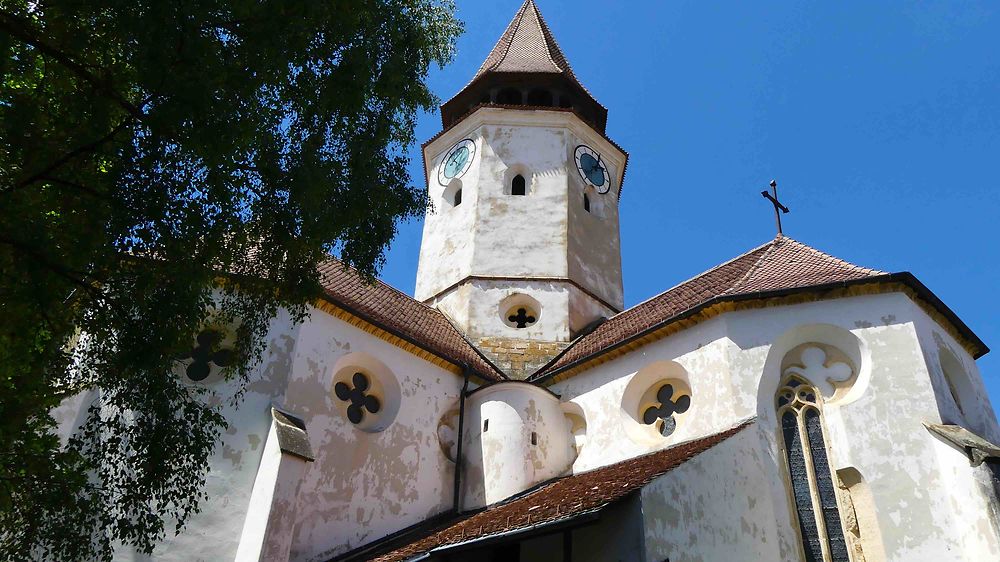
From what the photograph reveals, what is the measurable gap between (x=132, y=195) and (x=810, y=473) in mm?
9233

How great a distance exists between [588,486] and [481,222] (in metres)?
9.45

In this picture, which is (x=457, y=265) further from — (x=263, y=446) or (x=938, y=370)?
(x=938, y=370)

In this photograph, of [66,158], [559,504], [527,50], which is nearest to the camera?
[66,158]

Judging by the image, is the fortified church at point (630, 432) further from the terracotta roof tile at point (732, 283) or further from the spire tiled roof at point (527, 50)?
the spire tiled roof at point (527, 50)

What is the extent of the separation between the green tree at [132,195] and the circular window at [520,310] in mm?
10161

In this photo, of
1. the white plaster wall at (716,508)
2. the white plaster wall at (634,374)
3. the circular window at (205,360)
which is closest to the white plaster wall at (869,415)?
the white plaster wall at (634,374)

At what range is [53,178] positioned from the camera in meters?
5.73

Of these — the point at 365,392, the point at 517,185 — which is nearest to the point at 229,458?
the point at 365,392

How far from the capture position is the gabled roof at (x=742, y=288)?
1171 centimetres

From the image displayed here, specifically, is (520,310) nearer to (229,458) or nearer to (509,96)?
(509,96)

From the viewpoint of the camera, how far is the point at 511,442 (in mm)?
13148

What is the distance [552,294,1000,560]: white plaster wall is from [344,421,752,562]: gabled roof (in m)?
0.71

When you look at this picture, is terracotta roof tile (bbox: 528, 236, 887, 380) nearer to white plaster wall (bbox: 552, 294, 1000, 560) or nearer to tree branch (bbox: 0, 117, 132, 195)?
white plaster wall (bbox: 552, 294, 1000, 560)

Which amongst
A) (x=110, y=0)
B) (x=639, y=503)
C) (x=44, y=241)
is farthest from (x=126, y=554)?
(x=110, y=0)
